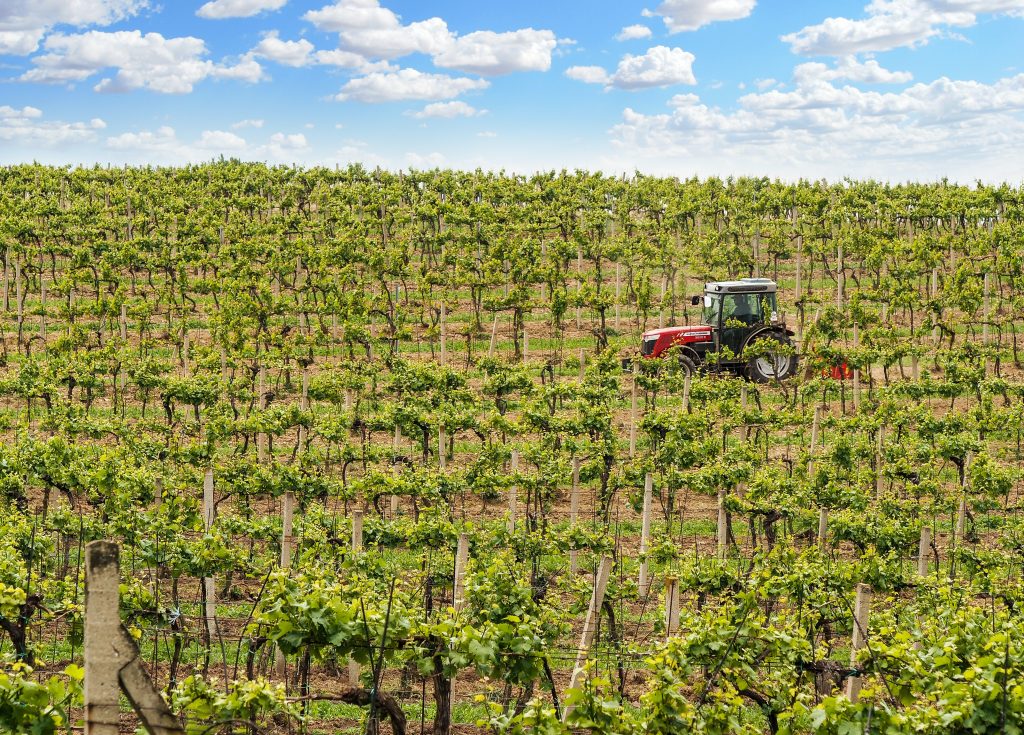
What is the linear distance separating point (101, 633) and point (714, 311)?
82.4 ft

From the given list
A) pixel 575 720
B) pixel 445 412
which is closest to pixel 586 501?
pixel 445 412

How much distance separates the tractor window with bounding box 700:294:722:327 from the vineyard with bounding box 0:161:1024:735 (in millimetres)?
1411

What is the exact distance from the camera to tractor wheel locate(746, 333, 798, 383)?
97.5ft

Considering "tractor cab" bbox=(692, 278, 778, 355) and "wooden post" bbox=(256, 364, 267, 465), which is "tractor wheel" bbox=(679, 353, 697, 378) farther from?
"wooden post" bbox=(256, 364, 267, 465)

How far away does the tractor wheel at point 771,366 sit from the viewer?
29.7m

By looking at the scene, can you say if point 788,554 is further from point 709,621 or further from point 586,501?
point 586,501

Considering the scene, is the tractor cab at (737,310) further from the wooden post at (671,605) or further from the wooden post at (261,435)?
the wooden post at (671,605)

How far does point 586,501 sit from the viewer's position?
73.7 feet

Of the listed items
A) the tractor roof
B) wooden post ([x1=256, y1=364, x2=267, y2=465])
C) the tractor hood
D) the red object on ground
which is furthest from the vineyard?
the tractor roof

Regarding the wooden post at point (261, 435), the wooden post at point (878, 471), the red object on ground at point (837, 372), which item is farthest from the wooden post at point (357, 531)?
the red object on ground at point (837, 372)

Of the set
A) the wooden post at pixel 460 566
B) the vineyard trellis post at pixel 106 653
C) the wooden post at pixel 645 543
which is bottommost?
the wooden post at pixel 645 543

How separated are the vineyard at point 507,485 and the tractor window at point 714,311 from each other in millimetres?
1411

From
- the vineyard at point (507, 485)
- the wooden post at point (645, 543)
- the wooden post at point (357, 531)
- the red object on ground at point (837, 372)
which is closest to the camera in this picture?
the vineyard at point (507, 485)

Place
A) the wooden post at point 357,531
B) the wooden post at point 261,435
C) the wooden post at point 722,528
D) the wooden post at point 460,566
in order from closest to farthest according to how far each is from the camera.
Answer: the wooden post at point 460,566 < the wooden post at point 357,531 < the wooden post at point 722,528 < the wooden post at point 261,435
